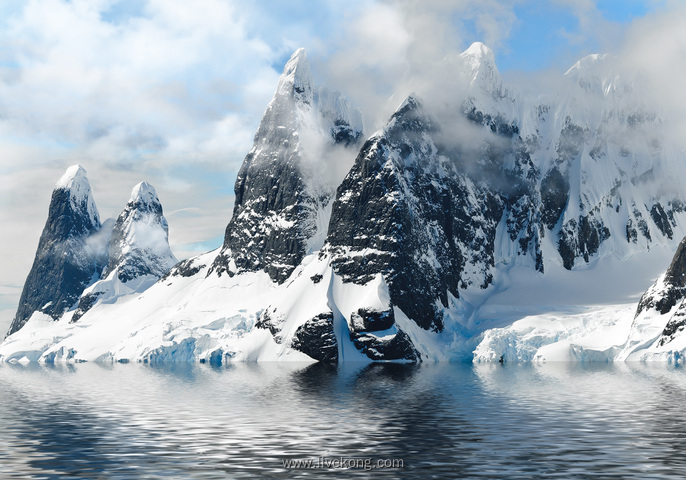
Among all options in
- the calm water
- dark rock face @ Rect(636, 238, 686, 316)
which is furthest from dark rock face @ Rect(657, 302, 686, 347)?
the calm water

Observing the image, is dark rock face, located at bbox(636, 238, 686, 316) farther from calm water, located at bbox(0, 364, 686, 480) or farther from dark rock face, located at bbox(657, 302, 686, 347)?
calm water, located at bbox(0, 364, 686, 480)

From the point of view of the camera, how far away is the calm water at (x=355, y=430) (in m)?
46.6

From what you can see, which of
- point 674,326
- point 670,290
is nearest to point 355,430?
point 674,326

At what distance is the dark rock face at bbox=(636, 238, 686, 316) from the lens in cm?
18725

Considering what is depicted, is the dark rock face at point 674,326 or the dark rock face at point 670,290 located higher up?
the dark rock face at point 670,290

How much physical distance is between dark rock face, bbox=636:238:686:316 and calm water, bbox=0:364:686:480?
79.5 meters

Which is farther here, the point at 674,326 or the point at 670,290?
the point at 670,290

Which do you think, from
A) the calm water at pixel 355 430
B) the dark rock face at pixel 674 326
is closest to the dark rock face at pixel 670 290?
the dark rock face at pixel 674 326

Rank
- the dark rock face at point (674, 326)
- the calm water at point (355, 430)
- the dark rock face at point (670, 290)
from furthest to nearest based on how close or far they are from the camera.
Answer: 1. the dark rock face at point (670, 290)
2. the dark rock face at point (674, 326)
3. the calm water at point (355, 430)

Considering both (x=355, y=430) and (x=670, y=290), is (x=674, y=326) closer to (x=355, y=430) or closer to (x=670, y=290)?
(x=670, y=290)

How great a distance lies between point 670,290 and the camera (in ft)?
622

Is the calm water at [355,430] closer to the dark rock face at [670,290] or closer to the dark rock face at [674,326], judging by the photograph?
the dark rock face at [674,326]

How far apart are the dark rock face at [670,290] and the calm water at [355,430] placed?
79452 mm

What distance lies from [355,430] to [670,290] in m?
150
